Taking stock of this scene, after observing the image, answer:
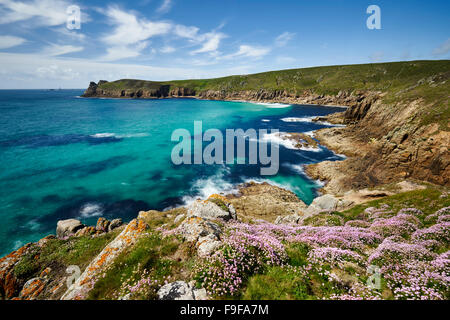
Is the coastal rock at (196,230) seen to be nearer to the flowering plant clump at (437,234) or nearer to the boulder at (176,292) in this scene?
the boulder at (176,292)

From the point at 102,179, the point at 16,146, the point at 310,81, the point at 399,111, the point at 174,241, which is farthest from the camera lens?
the point at 310,81

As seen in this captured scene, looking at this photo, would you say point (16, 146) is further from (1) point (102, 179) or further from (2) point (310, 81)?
(2) point (310, 81)

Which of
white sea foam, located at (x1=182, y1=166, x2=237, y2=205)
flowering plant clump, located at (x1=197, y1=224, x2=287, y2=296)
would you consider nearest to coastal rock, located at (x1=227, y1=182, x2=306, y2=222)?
white sea foam, located at (x1=182, y1=166, x2=237, y2=205)

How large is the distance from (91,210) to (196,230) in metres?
26.7

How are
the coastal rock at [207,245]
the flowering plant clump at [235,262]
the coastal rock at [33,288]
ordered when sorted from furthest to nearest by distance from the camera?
the coastal rock at [33,288], the coastal rock at [207,245], the flowering plant clump at [235,262]

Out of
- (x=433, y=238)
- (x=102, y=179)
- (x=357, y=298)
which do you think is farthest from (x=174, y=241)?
(x=102, y=179)

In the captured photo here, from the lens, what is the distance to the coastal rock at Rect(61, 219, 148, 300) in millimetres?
6457

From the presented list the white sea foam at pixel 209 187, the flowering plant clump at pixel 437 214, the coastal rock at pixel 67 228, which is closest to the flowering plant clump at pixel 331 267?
the flowering plant clump at pixel 437 214

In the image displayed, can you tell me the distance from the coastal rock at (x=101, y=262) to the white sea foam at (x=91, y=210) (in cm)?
2129

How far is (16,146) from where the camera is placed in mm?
50312

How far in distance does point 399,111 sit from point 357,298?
5960cm

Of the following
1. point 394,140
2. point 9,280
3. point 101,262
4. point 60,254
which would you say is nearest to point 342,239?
point 101,262

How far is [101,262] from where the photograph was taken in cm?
781

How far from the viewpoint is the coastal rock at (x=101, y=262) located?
6.46 meters
